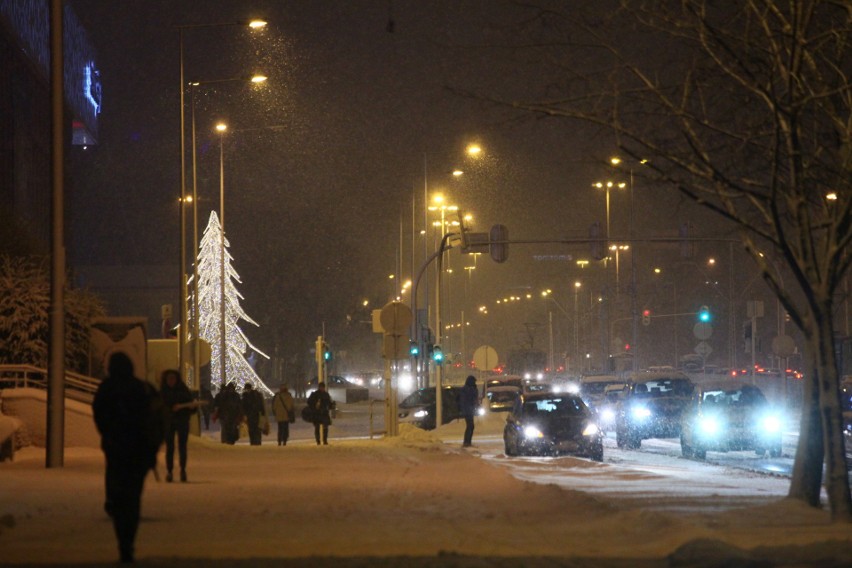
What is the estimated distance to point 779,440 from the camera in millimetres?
27297

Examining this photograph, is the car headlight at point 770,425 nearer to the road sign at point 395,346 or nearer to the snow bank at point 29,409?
the road sign at point 395,346

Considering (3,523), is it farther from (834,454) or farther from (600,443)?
(600,443)

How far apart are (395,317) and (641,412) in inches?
307

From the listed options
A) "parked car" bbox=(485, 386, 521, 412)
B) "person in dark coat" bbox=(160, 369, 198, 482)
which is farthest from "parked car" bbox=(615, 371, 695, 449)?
"person in dark coat" bbox=(160, 369, 198, 482)

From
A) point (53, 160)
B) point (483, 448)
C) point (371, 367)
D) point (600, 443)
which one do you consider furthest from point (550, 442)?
point (371, 367)

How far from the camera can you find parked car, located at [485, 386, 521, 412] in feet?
158

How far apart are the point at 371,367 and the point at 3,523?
99.2 m

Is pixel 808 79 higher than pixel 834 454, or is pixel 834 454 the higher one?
pixel 808 79

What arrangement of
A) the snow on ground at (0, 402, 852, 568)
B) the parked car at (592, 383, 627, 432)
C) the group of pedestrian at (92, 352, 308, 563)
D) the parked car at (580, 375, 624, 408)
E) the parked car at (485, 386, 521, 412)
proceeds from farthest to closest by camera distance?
the parked car at (485, 386, 521, 412)
the parked car at (580, 375, 624, 408)
the parked car at (592, 383, 627, 432)
the snow on ground at (0, 402, 852, 568)
the group of pedestrian at (92, 352, 308, 563)

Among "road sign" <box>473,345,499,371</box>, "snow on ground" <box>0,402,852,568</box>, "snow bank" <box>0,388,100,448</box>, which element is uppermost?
"road sign" <box>473,345,499,371</box>

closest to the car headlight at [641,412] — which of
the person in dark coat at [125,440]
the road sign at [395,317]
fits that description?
the road sign at [395,317]

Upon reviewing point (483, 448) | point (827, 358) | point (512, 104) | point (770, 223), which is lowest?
point (483, 448)

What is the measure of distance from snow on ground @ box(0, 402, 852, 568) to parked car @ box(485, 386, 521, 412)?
90.8ft

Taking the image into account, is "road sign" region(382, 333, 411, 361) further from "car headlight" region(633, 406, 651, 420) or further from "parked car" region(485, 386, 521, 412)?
"parked car" region(485, 386, 521, 412)
